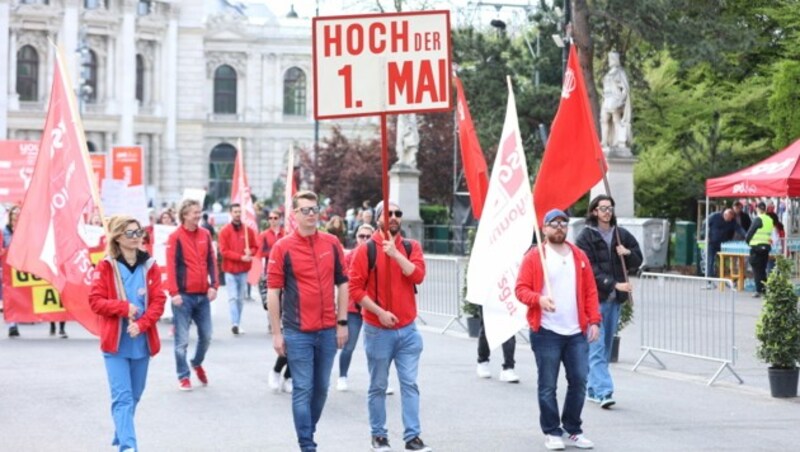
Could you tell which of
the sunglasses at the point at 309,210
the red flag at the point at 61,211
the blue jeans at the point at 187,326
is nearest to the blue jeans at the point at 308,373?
the sunglasses at the point at 309,210

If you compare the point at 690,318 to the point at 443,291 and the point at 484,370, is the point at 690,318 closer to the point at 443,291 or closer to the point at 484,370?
the point at 484,370

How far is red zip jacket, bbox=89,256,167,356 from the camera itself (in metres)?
9.47

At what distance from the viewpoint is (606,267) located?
39.8 ft

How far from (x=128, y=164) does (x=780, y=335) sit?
80.9 ft

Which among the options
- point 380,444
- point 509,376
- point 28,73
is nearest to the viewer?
point 380,444

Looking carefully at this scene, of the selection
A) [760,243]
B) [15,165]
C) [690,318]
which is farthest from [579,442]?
[15,165]

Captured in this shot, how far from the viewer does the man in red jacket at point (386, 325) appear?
9992 millimetres

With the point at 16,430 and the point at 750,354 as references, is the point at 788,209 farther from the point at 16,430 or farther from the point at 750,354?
the point at 16,430

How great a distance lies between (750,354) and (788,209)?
11967 mm

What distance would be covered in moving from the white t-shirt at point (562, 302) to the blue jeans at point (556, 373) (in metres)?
0.05

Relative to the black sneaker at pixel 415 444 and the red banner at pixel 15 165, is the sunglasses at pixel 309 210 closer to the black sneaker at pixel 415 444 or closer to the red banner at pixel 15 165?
the black sneaker at pixel 415 444

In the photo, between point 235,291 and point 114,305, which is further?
A: point 235,291

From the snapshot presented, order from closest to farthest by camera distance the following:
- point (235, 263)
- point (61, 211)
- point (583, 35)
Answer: point (61, 211), point (235, 263), point (583, 35)

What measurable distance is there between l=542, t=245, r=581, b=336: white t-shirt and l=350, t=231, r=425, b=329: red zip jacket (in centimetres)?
90
